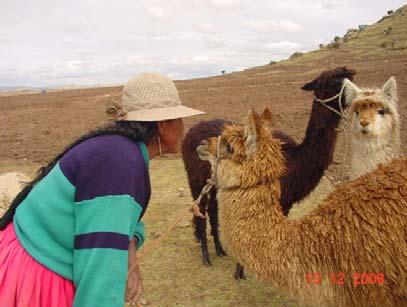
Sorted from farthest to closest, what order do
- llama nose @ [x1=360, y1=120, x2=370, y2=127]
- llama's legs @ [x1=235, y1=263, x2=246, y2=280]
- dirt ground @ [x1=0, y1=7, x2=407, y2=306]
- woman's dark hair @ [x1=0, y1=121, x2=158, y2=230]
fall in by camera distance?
llama's legs @ [x1=235, y1=263, x2=246, y2=280] < dirt ground @ [x1=0, y1=7, x2=407, y2=306] < llama nose @ [x1=360, y1=120, x2=370, y2=127] < woman's dark hair @ [x1=0, y1=121, x2=158, y2=230]

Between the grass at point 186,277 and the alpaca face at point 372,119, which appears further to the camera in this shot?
the grass at point 186,277

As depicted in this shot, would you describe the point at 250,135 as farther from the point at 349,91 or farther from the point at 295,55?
the point at 295,55

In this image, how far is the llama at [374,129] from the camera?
395 cm

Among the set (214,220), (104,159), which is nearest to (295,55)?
(214,220)

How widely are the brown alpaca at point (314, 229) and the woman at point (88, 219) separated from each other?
0.93 m

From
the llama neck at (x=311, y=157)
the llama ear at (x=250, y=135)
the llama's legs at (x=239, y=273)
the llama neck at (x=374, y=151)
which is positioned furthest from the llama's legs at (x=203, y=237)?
the llama ear at (x=250, y=135)

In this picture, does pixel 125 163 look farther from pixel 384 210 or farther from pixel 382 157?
pixel 382 157

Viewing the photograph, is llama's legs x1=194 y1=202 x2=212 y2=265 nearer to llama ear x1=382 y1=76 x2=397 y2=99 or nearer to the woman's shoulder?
llama ear x1=382 y1=76 x2=397 y2=99

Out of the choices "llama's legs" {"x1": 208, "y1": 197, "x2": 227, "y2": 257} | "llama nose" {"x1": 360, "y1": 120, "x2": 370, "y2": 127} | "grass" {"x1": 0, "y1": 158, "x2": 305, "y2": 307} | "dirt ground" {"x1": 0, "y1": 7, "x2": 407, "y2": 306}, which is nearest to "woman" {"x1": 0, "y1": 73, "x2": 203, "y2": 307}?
"dirt ground" {"x1": 0, "y1": 7, "x2": 407, "y2": 306}

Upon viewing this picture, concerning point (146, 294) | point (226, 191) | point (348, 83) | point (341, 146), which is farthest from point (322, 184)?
point (226, 191)

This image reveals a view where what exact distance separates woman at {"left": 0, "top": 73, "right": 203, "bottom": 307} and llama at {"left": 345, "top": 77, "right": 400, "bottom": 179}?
2.59 m

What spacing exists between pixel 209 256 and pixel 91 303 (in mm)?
3908

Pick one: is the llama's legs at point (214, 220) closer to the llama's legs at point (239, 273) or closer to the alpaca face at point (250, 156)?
the llama's legs at point (239, 273)
